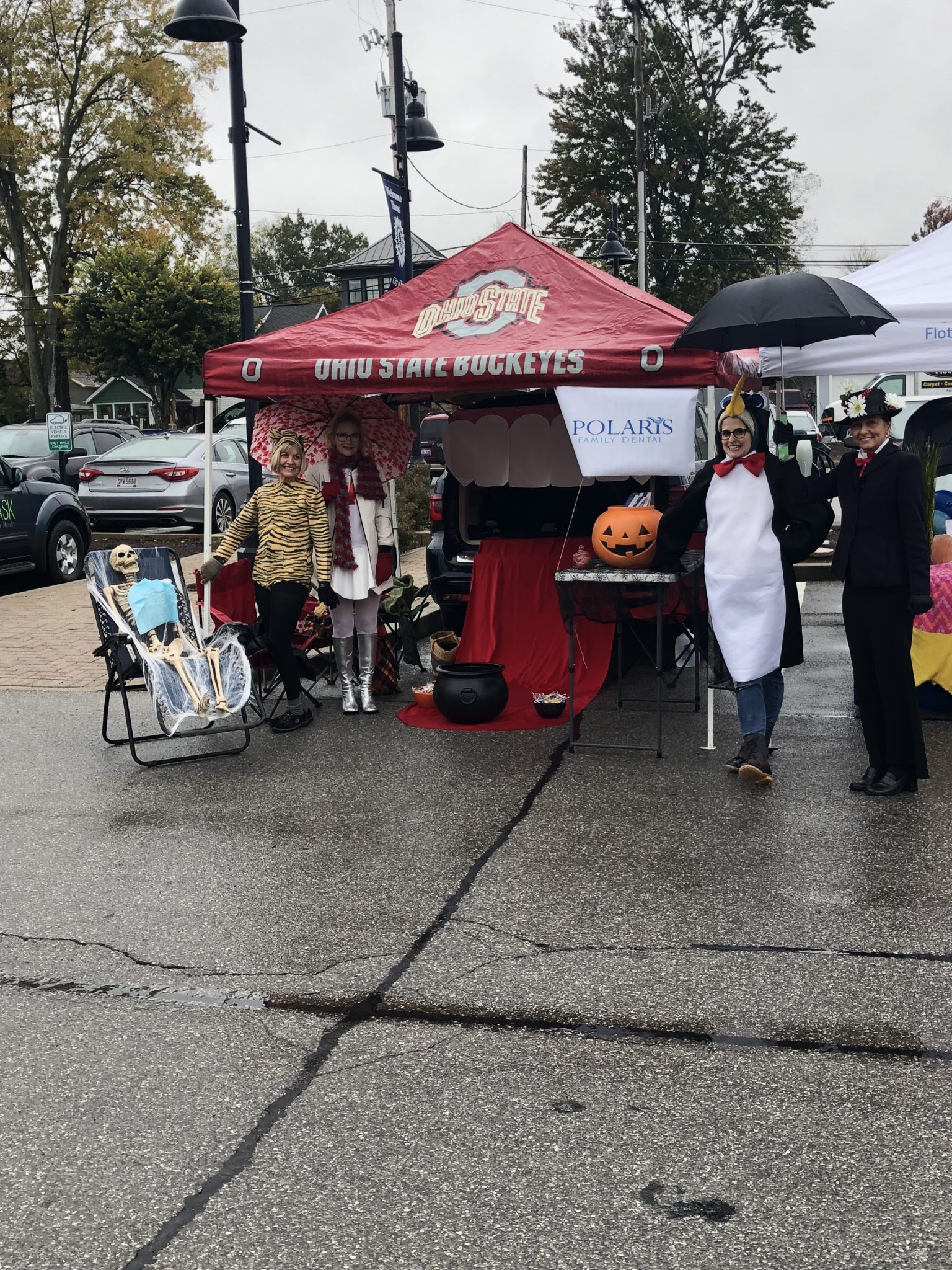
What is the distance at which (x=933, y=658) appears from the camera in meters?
8.13

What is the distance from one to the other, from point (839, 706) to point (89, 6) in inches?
1722

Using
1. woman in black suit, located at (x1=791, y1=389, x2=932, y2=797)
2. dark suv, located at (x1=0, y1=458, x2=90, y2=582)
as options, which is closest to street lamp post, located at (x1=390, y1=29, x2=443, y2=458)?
Answer: dark suv, located at (x1=0, y1=458, x2=90, y2=582)

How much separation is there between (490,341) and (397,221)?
7.74 m

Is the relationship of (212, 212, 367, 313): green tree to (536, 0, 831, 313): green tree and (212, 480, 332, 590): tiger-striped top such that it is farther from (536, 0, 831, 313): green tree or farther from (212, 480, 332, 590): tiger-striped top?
(212, 480, 332, 590): tiger-striped top

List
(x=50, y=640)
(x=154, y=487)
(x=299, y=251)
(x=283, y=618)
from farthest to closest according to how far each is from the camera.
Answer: (x=299, y=251) → (x=154, y=487) → (x=50, y=640) → (x=283, y=618)

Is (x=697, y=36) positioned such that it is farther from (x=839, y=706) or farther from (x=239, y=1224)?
(x=239, y=1224)

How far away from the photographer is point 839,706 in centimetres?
866

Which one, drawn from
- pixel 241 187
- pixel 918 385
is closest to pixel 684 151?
pixel 918 385

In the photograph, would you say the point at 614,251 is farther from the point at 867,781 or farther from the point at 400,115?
the point at 867,781

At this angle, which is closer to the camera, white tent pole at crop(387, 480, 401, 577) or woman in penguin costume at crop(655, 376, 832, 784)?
woman in penguin costume at crop(655, 376, 832, 784)

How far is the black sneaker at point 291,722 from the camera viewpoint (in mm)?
8422

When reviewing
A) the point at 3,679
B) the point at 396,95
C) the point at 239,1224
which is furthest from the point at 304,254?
the point at 239,1224

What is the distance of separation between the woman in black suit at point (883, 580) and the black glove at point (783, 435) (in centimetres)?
39

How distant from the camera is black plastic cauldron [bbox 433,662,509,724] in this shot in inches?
328
